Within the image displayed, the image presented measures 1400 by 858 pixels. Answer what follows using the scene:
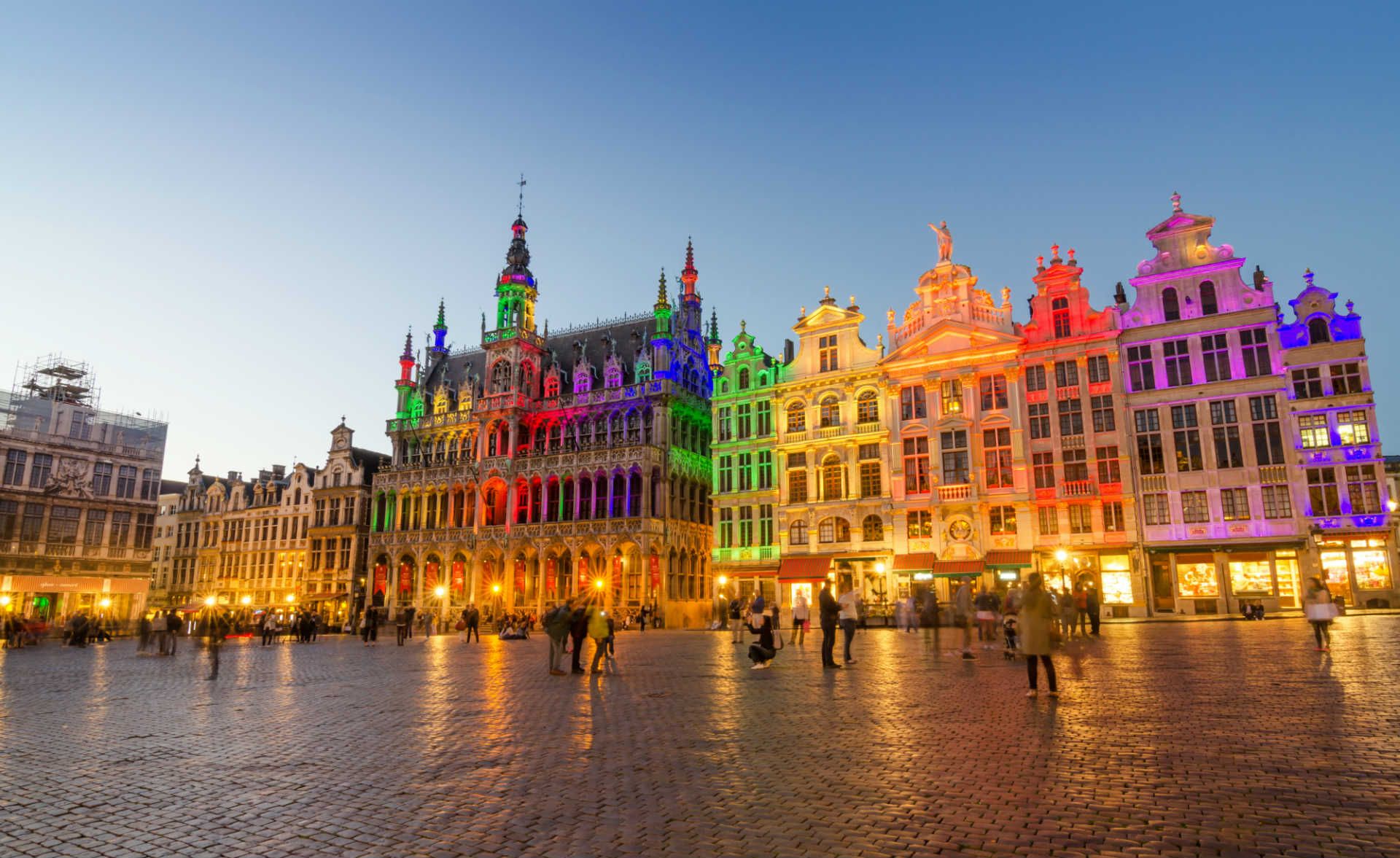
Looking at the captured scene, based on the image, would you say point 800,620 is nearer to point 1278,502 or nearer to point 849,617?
point 849,617

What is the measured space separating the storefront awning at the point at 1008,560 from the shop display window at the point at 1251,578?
30.9 feet

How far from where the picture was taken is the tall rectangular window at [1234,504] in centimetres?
4166

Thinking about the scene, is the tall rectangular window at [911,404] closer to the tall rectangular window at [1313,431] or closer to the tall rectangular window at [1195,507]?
the tall rectangular window at [1195,507]

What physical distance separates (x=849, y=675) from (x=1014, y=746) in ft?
26.4

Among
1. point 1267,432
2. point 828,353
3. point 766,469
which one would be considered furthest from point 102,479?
point 1267,432

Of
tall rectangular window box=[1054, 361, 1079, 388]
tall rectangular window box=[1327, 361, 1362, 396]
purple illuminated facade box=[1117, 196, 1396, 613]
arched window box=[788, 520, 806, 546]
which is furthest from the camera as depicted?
arched window box=[788, 520, 806, 546]

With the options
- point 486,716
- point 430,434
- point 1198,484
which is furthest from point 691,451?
point 486,716

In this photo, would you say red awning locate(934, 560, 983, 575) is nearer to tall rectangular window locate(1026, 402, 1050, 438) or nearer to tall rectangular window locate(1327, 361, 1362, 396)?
tall rectangular window locate(1026, 402, 1050, 438)

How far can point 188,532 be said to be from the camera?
8544 centimetres

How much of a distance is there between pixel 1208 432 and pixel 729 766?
4277cm

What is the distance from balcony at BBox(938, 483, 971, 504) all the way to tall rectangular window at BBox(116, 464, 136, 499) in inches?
2475

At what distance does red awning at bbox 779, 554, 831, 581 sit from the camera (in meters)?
48.7

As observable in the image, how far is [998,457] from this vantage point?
46344 millimetres

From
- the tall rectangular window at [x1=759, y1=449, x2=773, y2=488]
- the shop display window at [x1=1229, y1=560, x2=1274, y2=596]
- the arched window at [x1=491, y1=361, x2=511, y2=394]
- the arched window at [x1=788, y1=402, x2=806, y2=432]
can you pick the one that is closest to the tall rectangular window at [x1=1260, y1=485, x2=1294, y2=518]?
the shop display window at [x1=1229, y1=560, x2=1274, y2=596]
